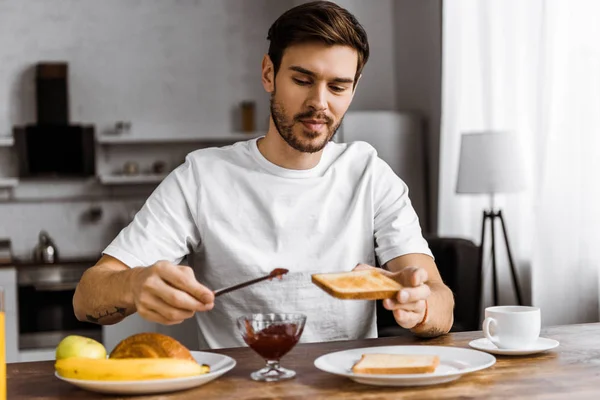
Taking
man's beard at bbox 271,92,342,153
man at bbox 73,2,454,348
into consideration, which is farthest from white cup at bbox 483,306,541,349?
man's beard at bbox 271,92,342,153

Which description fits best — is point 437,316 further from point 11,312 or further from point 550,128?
point 11,312

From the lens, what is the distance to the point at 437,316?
189 centimetres

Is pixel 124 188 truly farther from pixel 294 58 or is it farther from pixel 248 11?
pixel 294 58

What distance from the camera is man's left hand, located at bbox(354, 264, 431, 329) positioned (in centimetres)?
166

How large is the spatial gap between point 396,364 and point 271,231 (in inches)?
29.3

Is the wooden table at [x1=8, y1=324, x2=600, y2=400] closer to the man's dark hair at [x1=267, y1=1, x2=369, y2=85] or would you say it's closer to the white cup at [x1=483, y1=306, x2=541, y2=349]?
the white cup at [x1=483, y1=306, x2=541, y2=349]

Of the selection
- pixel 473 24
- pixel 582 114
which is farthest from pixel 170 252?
pixel 473 24

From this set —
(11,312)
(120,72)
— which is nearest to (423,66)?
(120,72)

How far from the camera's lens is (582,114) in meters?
3.55

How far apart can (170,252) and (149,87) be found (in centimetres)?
414

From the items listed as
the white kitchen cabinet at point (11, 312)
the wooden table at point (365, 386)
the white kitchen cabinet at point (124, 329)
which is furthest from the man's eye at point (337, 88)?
the white kitchen cabinet at point (11, 312)

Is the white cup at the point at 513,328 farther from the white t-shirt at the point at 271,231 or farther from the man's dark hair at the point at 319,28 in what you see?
the man's dark hair at the point at 319,28

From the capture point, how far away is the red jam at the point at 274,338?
1524 mm

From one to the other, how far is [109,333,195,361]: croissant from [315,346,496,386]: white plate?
244mm
